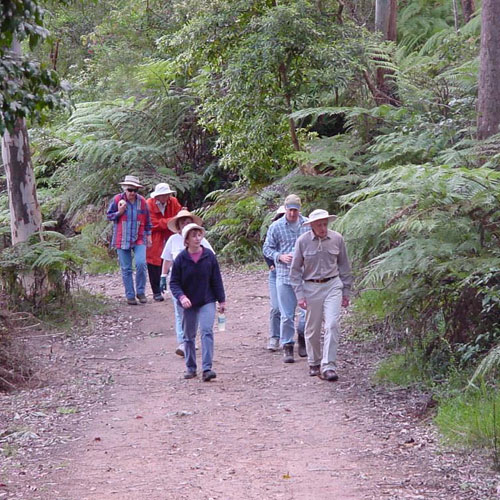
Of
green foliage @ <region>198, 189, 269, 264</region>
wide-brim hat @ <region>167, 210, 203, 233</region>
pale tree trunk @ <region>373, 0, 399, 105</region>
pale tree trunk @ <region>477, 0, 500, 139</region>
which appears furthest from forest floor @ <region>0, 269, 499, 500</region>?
pale tree trunk @ <region>373, 0, 399, 105</region>

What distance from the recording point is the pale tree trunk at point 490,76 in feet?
37.9

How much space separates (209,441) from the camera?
748cm

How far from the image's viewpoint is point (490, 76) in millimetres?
11664

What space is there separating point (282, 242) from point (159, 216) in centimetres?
393

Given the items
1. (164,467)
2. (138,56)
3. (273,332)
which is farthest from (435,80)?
(138,56)

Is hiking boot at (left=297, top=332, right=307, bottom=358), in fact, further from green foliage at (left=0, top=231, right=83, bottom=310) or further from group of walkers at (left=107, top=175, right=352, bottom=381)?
green foliage at (left=0, top=231, right=83, bottom=310)

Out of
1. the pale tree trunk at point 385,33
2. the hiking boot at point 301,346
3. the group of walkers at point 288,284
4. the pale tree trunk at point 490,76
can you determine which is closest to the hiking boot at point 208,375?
the group of walkers at point 288,284

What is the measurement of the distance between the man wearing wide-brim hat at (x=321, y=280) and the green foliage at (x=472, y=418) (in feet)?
6.17

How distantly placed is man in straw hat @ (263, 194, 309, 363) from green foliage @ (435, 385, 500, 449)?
287 centimetres

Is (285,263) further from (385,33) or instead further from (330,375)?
(385,33)

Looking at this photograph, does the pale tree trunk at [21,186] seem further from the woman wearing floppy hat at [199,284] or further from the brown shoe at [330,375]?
the brown shoe at [330,375]

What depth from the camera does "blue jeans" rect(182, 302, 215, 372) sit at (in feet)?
31.2

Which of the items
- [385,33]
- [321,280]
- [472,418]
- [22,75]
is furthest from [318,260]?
[385,33]

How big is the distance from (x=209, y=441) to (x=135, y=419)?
42.4 inches
